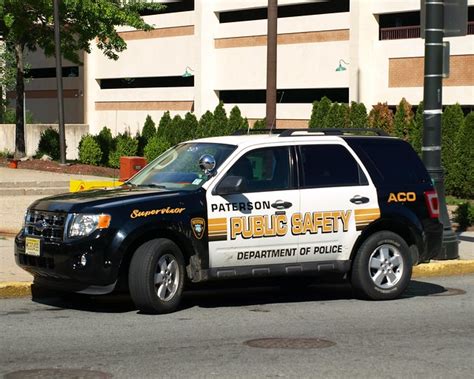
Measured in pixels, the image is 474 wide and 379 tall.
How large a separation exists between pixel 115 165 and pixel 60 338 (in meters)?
30.5

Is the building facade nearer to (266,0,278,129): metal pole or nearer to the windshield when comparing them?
(266,0,278,129): metal pole

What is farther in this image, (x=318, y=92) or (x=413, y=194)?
(x=318, y=92)

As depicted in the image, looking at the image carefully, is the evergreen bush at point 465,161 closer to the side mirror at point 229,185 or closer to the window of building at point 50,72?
the side mirror at point 229,185

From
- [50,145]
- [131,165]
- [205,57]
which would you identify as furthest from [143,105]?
[131,165]

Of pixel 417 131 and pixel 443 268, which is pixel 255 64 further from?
pixel 443 268

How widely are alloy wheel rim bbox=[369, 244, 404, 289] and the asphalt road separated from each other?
0.25 m

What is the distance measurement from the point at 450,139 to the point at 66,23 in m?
13.5

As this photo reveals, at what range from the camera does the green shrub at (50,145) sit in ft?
134

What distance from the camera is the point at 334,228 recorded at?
1164cm

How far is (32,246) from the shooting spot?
10.9 m

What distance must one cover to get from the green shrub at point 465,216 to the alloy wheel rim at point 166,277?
10253mm

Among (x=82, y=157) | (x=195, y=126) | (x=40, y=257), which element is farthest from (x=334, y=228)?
(x=195, y=126)

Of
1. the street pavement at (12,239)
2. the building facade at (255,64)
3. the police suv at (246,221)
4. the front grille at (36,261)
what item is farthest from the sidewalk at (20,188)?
the building facade at (255,64)

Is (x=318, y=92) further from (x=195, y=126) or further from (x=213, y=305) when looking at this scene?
(x=213, y=305)
